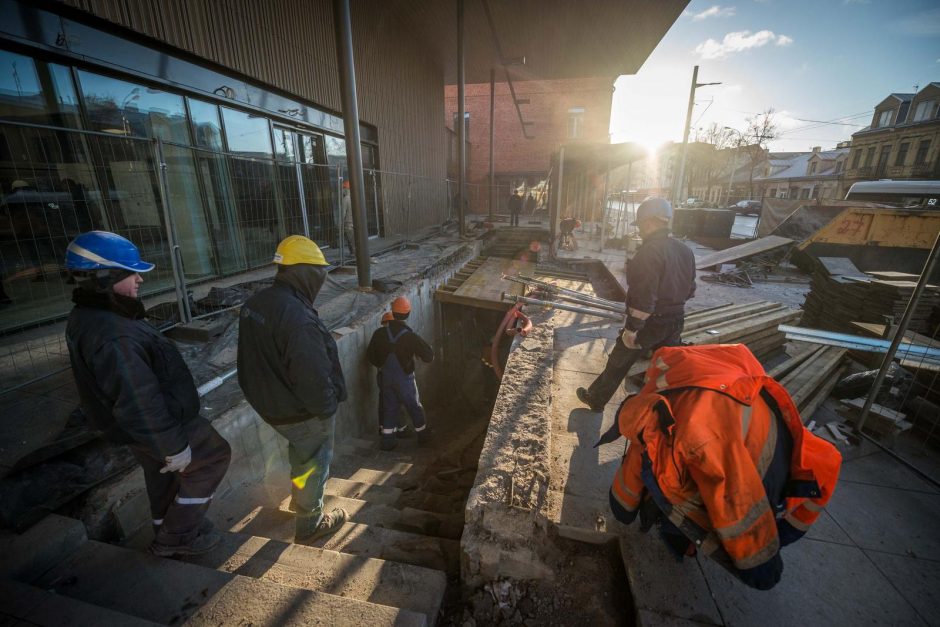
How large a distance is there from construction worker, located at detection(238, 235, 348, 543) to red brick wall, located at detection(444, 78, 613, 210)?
23.1 m

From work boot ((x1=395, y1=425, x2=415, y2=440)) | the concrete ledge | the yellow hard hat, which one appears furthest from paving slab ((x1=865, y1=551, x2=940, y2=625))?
work boot ((x1=395, y1=425, x2=415, y2=440))

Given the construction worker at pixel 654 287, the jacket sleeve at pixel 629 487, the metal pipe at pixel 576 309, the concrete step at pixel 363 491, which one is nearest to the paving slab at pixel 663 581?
the jacket sleeve at pixel 629 487

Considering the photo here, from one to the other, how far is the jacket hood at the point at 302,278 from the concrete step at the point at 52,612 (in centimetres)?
174

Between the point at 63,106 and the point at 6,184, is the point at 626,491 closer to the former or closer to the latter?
the point at 6,184

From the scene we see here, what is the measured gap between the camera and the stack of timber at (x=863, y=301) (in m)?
5.14

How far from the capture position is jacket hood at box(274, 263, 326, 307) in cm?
247

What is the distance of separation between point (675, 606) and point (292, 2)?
35.0 ft

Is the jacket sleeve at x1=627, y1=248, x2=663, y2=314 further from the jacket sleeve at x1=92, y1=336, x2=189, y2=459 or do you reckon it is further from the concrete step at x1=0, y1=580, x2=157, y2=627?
the concrete step at x1=0, y1=580, x2=157, y2=627

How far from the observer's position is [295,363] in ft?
7.85

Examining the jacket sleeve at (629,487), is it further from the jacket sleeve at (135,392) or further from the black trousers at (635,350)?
the jacket sleeve at (135,392)

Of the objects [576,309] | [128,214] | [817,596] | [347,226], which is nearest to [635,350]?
[817,596]

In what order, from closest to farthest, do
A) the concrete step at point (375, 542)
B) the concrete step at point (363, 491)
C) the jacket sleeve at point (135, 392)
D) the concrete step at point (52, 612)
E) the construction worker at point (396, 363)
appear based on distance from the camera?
the concrete step at point (52, 612) < the jacket sleeve at point (135, 392) < the concrete step at point (375, 542) < the concrete step at point (363, 491) < the construction worker at point (396, 363)

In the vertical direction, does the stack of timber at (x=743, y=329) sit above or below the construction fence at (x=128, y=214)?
below

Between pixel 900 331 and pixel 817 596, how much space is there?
2288mm
